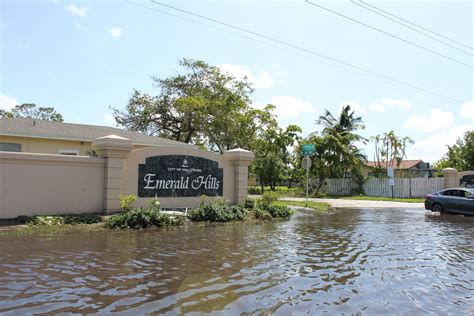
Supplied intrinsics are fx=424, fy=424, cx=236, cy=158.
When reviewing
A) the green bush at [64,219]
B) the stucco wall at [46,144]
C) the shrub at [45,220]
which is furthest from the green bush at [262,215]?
the stucco wall at [46,144]

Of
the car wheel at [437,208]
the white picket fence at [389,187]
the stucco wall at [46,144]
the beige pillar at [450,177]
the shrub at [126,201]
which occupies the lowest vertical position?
the car wheel at [437,208]

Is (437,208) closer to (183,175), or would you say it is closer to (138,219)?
(183,175)

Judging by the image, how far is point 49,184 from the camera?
1376cm

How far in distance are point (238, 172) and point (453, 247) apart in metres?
10.0

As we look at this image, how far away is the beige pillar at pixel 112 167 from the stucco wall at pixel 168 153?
0.37 m

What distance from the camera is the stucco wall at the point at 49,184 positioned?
1298 cm

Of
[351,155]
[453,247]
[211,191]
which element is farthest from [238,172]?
[351,155]

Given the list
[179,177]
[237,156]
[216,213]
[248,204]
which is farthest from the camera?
[237,156]

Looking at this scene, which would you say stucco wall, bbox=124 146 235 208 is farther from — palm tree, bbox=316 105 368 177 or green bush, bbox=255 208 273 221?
palm tree, bbox=316 105 368 177

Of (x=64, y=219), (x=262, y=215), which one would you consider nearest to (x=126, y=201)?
(x=64, y=219)

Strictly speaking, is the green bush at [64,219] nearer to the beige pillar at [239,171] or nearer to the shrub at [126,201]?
the shrub at [126,201]

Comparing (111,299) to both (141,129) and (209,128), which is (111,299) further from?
(141,129)

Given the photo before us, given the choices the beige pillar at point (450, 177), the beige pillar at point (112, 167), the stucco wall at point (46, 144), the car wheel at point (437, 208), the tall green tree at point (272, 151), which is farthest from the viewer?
the tall green tree at point (272, 151)

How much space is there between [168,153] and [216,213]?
128 inches
